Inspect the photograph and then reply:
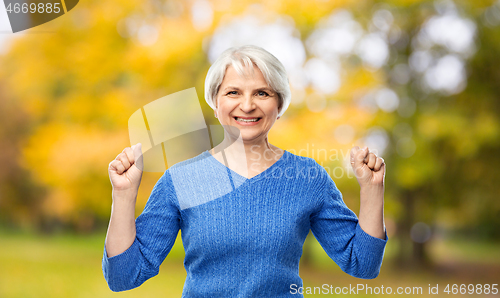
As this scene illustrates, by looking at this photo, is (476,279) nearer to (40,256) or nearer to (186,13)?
(186,13)

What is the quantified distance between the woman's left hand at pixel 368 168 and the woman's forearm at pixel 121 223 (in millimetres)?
568

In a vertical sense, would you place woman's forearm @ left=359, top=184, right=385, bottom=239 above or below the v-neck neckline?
below

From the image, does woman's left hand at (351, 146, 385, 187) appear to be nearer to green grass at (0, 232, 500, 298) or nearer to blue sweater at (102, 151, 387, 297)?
blue sweater at (102, 151, 387, 297)

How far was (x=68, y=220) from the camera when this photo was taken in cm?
727

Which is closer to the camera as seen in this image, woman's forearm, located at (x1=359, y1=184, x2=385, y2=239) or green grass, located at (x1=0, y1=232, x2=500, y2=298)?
woman's forearm, located at (x1=359, y1=184, x2=385, y2=239)

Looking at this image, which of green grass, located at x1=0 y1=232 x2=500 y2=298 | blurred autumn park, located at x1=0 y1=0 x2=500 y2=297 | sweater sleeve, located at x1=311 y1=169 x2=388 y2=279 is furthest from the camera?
green grass, located at x1=0 y1=232 x2=500 y2=298

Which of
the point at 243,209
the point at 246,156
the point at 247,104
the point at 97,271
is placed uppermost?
the point at 247,104

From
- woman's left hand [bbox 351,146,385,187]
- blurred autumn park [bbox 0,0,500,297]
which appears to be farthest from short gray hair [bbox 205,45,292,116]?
blurred autumn park [bbox 0,0,500,297]

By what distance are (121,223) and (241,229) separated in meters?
0.30

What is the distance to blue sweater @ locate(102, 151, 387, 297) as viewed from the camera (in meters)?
1.07

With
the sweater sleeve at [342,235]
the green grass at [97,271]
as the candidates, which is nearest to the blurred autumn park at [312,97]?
the green grass at [97,271]

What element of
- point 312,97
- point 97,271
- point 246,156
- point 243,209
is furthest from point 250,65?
point 97,271

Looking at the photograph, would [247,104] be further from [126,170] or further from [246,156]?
[126,170]

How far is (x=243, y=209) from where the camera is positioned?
111 centimetres
